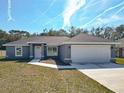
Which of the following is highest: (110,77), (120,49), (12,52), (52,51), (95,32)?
(95,32)

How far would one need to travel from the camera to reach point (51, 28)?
202 ft

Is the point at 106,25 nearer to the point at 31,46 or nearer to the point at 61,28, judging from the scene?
the point at 61,28

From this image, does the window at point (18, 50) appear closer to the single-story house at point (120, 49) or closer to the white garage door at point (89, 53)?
the white garage door at point (89, 53)

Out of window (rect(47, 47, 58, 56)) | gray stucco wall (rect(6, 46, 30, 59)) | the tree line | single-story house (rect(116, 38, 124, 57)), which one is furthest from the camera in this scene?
the tree line

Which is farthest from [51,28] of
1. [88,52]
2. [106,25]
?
[88,52]

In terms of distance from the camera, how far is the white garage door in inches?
879

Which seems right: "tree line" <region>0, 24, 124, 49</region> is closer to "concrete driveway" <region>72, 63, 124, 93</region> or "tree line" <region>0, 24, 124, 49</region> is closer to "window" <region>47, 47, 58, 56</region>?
"window" <region>47, 47, 58, 56</region>

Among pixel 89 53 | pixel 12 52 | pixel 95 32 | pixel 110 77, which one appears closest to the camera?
pixel 110 77

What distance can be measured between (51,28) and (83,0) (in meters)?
44.3

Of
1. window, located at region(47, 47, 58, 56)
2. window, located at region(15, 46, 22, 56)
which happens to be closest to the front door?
window, located at region(47, 47, 58, 56)

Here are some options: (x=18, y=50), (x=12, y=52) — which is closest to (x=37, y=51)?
(x=18, y=50)

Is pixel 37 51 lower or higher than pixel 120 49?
lower

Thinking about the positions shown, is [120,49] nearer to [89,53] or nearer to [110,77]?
[89,53]

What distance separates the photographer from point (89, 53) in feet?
73.7
